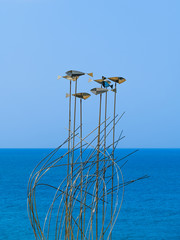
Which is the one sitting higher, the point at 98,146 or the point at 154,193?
the point at 98,146

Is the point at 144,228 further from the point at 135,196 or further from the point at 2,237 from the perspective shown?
the point at 135,196

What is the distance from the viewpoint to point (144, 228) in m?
8.52

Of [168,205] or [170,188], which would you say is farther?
[170,188]

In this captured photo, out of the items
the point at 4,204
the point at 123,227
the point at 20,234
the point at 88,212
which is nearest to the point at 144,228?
the point at 123,227

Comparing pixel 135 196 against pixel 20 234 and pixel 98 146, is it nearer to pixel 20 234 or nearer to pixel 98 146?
pixel 20 234

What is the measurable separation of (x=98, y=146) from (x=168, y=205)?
9.70m

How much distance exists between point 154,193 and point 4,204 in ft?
17.2

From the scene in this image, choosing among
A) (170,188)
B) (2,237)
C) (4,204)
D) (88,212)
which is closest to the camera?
(2,237)

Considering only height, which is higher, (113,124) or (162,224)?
(113,124)

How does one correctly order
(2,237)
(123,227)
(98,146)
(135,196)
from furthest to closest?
1. (135,196)
2. (123,227)
3. (2,237)
4. (98,146)

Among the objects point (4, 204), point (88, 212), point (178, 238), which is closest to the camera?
point (178, 238)

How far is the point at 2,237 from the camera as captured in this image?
7.36 m

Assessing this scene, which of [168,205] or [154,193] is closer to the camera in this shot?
[168,205]

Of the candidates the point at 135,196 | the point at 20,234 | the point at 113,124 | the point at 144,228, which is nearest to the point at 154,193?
the point at 135,196
